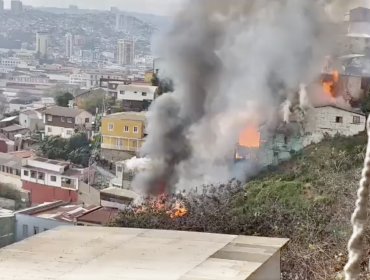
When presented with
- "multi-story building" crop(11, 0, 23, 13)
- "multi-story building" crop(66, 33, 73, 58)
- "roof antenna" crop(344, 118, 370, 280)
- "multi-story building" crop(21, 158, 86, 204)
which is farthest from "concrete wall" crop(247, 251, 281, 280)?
"multi-story building" crop(11, 0, 23, 13)

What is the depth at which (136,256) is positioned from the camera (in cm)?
201

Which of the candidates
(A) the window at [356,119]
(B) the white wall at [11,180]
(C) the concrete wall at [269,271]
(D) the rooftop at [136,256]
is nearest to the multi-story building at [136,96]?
(B) the white wall at [11,180]

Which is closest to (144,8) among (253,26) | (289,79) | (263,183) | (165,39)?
(165,39)

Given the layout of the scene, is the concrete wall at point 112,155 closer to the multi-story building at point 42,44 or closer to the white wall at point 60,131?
the white wall at point 60,131

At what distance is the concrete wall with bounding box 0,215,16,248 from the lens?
3.66 metres

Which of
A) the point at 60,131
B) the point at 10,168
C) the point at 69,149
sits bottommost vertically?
the point at 10,168

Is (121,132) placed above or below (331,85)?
below

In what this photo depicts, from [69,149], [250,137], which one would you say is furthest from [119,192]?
[250,137]

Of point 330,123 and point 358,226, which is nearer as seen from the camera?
point 358,226

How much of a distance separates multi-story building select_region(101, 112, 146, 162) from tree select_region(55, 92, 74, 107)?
249 millimetres

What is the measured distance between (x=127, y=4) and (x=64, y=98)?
699mm

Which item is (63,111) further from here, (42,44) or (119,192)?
(119,192)

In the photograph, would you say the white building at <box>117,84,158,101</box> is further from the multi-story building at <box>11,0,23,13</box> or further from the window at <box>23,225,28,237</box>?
the window at <box>23,225,28,237</box>

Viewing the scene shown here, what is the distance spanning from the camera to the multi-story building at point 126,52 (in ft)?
13.0
